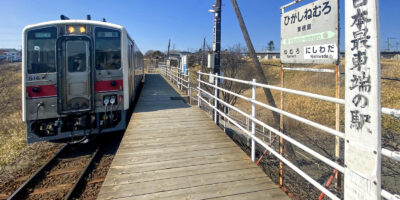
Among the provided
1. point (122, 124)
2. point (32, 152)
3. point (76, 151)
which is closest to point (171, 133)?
point (122, 124)

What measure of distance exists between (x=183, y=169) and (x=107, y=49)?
437 centimetres

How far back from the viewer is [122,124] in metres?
6.41

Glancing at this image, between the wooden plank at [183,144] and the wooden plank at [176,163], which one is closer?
the wooden plank at [176,163]

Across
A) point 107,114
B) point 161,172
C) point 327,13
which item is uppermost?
point 327,13

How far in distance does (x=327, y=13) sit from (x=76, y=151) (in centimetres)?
639

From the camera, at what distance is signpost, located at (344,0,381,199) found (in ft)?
4.64

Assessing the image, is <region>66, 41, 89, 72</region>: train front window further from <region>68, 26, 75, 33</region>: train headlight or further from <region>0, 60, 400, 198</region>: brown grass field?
<region>0, 60, 400, 198</region>: brown grass field

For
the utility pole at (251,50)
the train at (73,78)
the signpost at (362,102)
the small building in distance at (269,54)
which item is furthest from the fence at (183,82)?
the small building in distance at (269,54)

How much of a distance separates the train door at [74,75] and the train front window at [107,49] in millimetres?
221

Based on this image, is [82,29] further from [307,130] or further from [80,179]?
[307,130]

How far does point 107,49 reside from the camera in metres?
6.13

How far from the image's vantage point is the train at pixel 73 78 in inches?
217

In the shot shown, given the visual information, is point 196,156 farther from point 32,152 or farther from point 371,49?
point 32,152

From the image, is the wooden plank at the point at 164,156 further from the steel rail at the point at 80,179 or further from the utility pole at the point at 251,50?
the utility pole at the point at 251,50
